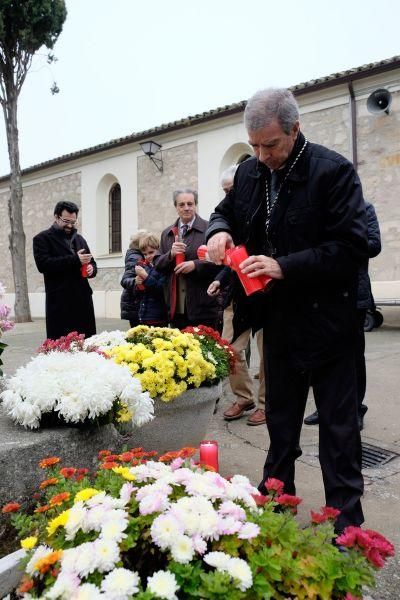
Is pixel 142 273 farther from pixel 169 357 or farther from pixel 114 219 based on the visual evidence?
pixel 114 219

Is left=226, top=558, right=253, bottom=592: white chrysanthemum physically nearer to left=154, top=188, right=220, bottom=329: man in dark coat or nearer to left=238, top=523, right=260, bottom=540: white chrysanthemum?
left=238, top=523, right=260, bottom=540: white chrysanthemum

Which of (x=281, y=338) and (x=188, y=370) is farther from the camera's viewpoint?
(x=188, y=370)

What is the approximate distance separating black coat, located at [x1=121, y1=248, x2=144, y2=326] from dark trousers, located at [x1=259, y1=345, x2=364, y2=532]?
2.60 meters

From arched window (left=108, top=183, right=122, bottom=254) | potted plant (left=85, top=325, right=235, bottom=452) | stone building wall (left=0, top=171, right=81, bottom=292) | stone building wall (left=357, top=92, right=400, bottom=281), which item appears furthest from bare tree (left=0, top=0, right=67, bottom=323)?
potted plant (left=85, top=325, right=235, bottom=452)

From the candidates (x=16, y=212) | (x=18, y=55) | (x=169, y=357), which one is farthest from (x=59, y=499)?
(x=18, y=55)

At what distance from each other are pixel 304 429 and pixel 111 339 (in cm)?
163

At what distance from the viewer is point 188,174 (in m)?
14.5

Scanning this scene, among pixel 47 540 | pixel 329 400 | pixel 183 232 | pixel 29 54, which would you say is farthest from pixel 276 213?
pixel 29 54

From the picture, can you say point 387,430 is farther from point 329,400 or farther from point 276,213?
point 276,213

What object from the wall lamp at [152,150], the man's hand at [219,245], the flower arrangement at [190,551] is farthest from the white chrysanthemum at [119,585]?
the wall lamp at [152,150]

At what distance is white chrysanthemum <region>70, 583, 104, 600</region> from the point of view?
99cm

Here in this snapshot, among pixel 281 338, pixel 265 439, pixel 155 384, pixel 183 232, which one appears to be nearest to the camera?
pixel 281 338

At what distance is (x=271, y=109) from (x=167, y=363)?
1434mm

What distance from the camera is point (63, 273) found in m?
4.40
